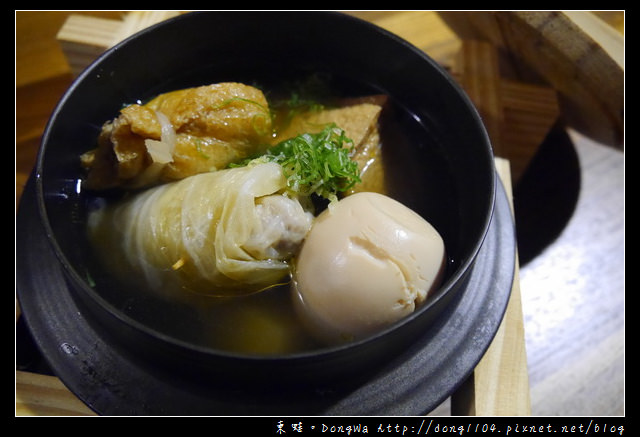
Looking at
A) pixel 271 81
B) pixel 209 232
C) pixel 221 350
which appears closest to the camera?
pixel 221 350

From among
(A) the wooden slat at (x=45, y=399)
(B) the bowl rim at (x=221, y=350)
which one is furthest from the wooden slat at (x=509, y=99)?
(A) the wooden slat at (x=45, y=399)

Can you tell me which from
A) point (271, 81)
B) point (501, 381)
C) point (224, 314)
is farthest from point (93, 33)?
point (501, 381)

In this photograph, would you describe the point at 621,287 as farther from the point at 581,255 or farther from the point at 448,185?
the point at 448,185

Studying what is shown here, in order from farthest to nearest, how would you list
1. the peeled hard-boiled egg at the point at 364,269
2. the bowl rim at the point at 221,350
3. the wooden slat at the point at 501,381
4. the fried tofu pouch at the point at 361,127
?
the fried tofu pouch at the point at 361,127 → the wooden slat at the point at 501,381 → the peeled hard-boiled egg at the point at 364,269 → the bowl rim at the point at 221,350

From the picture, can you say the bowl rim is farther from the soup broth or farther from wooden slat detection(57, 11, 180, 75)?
wooden slat detection(57, 11, 180, 75)

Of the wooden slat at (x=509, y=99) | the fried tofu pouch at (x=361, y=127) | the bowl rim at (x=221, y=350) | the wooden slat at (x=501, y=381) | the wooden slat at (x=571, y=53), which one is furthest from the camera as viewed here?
the wooden slat at (x=509, y=99)

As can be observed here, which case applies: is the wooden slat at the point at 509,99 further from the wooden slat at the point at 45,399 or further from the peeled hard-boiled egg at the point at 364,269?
the wooden slat at the point at 45,399

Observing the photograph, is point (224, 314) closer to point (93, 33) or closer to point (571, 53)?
point (93, 33)
